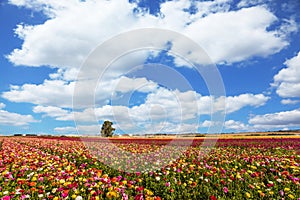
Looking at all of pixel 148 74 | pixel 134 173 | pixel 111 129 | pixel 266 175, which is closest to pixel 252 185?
pixel 266 175

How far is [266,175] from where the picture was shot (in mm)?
6629

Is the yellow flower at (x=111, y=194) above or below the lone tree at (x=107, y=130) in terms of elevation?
below

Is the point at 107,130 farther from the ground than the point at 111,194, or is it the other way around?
the point at 107,130

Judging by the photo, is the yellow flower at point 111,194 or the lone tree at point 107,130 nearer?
the yellow flower at point 111,194

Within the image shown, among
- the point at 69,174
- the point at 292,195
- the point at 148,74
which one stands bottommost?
the point at 292,195

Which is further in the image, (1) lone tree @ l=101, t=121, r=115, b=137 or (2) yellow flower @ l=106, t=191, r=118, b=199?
(1) lone tree @ l=101, t=121, r=115, b=137

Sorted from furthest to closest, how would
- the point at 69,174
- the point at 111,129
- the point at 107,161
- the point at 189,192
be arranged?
1. the point at 111,129
2. the point at 107,161
3. the point at 69,174
4. the point at 189,192

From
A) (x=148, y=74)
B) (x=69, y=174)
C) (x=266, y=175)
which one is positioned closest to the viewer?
(x=69, y=174)

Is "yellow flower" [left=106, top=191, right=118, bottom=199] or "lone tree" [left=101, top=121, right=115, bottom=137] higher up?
"lone tree" [left=101, top=121, right=115, bottom=137]

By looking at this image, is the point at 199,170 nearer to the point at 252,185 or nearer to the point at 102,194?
the point at 252,185

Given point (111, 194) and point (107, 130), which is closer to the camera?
point (111, 194)

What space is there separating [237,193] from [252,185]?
698 mm

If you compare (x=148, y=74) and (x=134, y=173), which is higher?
(x=148, y=74)

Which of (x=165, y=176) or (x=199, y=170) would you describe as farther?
(x=199, y=170)
